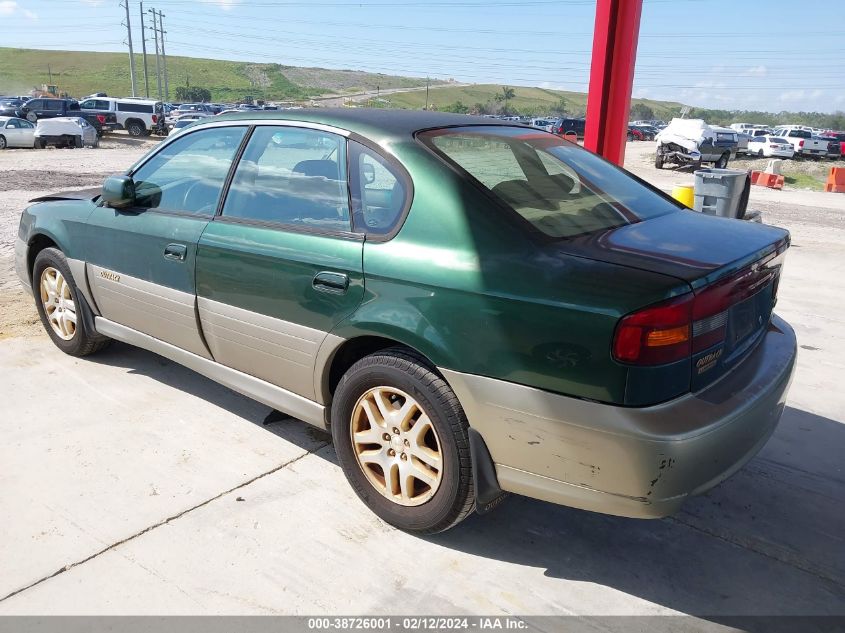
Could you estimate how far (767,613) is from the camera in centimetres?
245

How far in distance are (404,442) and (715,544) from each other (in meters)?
1.37

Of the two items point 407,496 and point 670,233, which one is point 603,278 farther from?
point 407,496

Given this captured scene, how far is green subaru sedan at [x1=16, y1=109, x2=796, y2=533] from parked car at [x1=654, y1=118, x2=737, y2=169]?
84.5ft

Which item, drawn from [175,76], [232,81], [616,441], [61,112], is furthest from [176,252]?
[175,76]

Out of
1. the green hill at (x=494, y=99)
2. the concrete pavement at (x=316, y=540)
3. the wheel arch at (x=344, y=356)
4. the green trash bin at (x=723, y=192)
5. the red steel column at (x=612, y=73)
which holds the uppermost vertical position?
the green hill at (x=494, y=99)

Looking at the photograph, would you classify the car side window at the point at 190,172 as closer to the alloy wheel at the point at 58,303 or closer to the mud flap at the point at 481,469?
the alloy wheel at the point at 58,303

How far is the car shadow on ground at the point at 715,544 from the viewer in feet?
8.36

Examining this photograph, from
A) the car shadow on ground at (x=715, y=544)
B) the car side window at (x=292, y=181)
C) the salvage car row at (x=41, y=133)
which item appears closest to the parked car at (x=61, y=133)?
the salvage car row at (x=41, y=133)

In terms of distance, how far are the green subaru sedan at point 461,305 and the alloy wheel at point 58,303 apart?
890 millimetres

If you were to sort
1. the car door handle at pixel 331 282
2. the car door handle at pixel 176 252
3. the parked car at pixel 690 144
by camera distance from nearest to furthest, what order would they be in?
1. the car door handle at pixel 331 282
2. the car door handle at pixel 176 252
3. the parked car at pixel 690 144

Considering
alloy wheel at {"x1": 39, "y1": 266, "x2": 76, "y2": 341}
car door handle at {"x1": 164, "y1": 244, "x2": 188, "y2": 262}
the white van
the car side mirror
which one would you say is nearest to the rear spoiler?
alloy wheel at {"x1": 39, "y1": 266, "x2": 76, "y2": 341}

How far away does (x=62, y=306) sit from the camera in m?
4.53

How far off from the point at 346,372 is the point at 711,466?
1445 millimetres

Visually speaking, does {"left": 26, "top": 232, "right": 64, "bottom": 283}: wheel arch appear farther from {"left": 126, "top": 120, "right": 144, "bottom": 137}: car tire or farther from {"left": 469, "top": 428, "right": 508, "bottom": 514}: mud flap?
{"left": 126, "top": 120, "right": 144, "bottom": 137}: car tire
